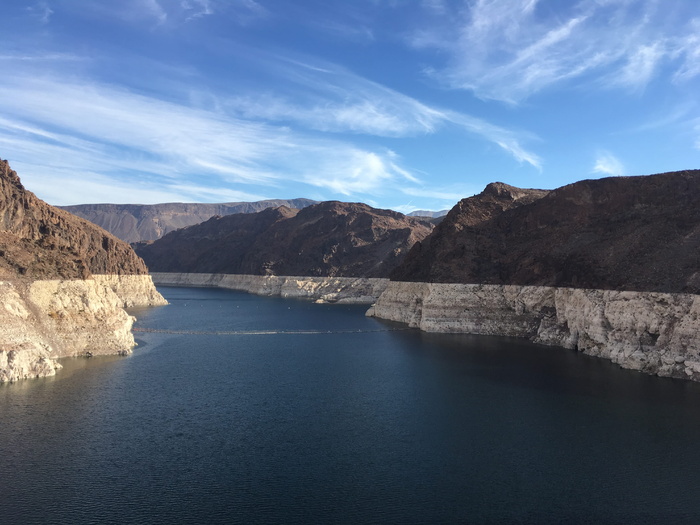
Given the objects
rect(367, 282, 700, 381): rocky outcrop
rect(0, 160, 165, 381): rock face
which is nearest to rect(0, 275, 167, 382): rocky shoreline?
rect(0, 160, 165, 381): rock face

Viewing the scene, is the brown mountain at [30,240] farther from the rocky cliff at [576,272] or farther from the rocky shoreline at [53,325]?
the rocky cliff at [576,272]

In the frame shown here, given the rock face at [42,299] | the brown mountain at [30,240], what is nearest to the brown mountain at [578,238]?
the rock face at [42,299]

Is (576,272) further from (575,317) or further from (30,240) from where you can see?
(30,240)

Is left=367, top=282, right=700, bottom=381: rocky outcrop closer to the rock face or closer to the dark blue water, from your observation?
the dark blue water

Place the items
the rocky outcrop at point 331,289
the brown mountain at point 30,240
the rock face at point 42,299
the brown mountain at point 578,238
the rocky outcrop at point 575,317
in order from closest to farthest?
the rock face at point 42,299 → the rocky outcrop at point 575,317 → the brown mountain at point 30,240 → the brown mountain at point 578,238 → the rocky outcrop at point 331,289

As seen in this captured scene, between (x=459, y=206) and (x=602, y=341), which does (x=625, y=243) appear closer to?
(x=602, y=341)

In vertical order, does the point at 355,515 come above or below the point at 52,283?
below

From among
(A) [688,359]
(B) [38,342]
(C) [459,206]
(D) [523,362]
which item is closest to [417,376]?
(D) [523,362]
